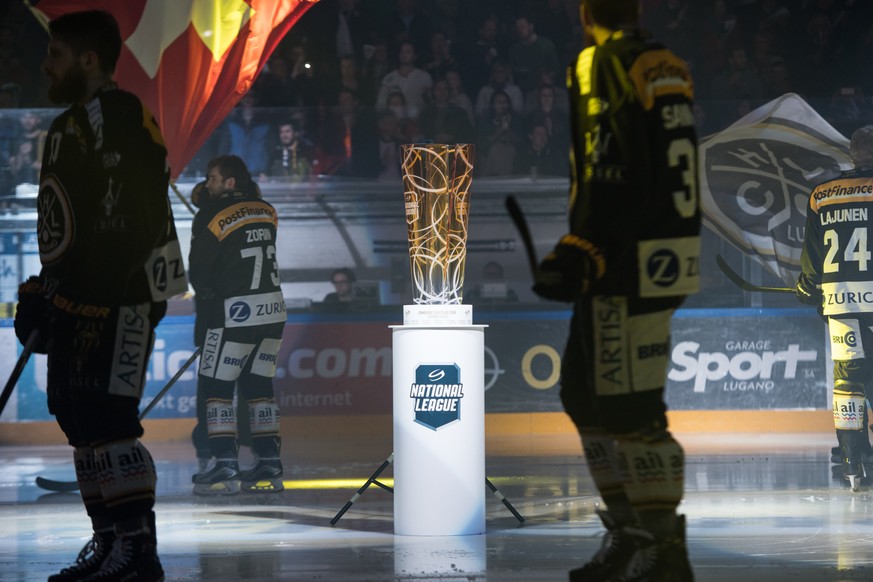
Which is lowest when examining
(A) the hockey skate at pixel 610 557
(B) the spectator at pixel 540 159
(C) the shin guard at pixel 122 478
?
(A) the hockey skate at pixel 610 557

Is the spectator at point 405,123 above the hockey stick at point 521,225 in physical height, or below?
above

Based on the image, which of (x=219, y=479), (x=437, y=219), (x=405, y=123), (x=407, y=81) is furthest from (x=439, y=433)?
(x=407, y=81)

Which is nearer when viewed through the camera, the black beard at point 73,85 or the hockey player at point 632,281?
the hockey player at point 632,281

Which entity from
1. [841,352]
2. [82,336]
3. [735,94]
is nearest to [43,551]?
[82,336]

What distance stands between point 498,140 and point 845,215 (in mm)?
4863

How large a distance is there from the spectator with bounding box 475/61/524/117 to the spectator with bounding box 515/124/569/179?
0.44 metres

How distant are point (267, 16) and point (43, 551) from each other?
5173mm

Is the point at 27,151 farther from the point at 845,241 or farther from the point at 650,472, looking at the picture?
the point at 650,472

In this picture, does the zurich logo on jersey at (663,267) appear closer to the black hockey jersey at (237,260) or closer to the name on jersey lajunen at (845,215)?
the name on jersey lajunen at (845,215)

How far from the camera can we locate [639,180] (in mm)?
3711

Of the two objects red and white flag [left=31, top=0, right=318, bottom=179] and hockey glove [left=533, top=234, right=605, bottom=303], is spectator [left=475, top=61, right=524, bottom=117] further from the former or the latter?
hockey glove [left=533, top=234, right=605, bottom=303]

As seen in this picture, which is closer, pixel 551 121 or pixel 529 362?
pixel 529 362

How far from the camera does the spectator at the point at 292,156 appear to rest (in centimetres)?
1257

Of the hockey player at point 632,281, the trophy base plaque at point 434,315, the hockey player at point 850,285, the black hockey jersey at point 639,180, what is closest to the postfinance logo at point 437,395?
the trophy base plaque at point 434,315
